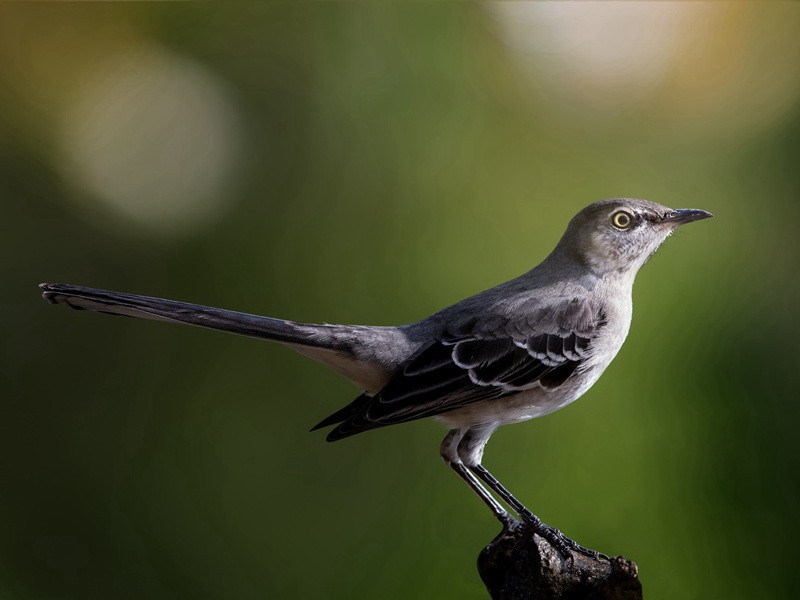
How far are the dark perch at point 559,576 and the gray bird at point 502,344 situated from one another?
0.17 ft

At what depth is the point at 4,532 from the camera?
3143 mm

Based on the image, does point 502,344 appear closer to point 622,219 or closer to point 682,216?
point 622,219

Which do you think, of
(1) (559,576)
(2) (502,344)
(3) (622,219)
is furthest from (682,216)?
(1) (559,576)

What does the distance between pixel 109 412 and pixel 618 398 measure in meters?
1.92

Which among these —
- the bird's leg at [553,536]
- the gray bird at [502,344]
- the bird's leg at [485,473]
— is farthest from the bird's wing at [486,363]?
the bird's leg at [553,536]

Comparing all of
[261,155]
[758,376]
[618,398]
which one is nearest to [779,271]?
[758,376]

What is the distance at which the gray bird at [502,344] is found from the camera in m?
2.01

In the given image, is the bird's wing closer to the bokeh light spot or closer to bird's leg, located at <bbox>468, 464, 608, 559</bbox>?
bird's leg, located at <bbox>468, 464, 608, 559</bbox>

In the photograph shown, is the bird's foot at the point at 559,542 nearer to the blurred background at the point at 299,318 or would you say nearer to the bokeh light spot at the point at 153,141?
the blurred background at the point at 299,318

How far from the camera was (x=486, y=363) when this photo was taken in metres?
2.06

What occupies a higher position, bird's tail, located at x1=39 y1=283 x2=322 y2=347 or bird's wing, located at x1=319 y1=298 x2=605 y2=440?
bird's tail, located at x1=39 y1=283 x2=322 y2=347

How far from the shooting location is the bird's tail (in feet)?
6.00

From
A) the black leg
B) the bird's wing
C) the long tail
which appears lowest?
the black leg

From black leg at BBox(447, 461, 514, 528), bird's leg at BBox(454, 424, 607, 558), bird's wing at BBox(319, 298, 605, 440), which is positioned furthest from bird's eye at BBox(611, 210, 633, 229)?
black leg at BBox(447, 461, 514, 528)
